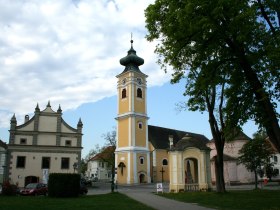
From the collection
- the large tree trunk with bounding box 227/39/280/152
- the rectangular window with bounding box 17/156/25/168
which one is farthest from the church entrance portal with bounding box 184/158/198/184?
the rectangular window with bounding box 17/156/25/168

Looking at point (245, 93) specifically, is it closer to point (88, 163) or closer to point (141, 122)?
point (141, 122)

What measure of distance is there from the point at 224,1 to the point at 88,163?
101693 millimetres

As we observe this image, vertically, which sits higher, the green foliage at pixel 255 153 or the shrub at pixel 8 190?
the green foliage at pixel 255 153

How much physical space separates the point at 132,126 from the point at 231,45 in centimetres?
4644

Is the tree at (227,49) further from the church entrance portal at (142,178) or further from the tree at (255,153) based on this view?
the church entrance portal at (142,178)

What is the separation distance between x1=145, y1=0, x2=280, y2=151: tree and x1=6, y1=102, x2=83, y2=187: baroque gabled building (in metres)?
32.1

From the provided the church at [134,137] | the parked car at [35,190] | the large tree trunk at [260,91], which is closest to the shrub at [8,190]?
the parked car at [35,190]

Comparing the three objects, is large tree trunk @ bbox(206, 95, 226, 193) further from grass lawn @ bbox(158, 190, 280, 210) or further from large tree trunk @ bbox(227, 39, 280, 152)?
large tree trunk @ bbox(227, 39, 280, 152)

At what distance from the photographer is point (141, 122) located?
215ft

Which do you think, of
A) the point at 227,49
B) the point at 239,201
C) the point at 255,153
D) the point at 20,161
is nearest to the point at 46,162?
the point at 20,161

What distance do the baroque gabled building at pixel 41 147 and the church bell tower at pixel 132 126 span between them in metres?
13.1

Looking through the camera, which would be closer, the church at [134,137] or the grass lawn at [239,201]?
the grass lawn at [239,201]

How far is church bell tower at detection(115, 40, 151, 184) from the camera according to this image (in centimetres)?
6278

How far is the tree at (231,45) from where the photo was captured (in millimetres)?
16844
